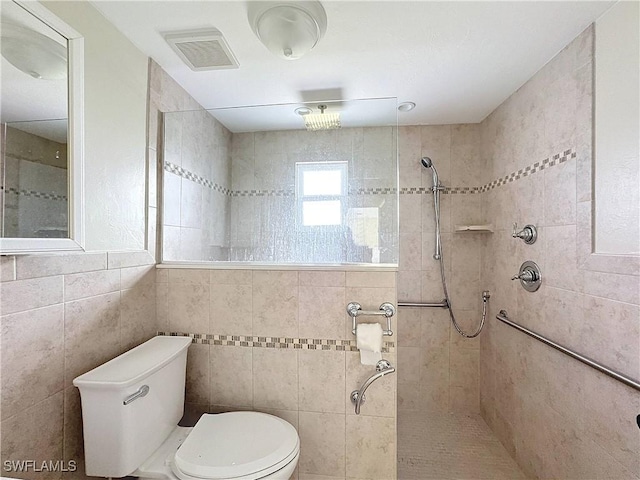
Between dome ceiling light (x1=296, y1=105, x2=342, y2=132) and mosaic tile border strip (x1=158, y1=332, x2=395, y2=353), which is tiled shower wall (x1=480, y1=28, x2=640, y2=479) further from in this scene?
dome ceiling light (x1=296, y1=105, x2=342, y2=132)

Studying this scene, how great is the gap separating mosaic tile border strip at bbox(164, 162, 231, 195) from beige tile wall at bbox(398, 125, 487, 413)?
55.4 inches

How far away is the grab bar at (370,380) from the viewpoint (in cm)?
146

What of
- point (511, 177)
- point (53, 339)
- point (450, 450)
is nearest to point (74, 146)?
point (53, 339)

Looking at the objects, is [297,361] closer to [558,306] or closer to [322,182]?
[322,182]

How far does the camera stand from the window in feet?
5.57

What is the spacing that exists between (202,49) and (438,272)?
7.05 feet

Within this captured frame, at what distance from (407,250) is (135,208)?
1.90 meters

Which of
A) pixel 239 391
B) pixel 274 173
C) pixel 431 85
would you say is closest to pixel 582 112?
pixel 431 85

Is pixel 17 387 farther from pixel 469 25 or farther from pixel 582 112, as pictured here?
pixel 582 112

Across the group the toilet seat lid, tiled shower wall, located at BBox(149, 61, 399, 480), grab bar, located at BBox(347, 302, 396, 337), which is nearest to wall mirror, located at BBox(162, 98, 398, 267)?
tiled shower wall, located at BBox(149, 61, 399, 480)

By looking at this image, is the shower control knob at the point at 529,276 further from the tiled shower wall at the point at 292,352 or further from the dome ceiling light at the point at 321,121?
the dome ceiling light at the point at 321,121

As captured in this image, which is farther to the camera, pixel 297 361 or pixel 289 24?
pixel 297 361

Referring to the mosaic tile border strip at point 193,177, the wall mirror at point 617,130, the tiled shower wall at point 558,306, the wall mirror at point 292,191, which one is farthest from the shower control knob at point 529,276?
the mosaic tile border strip at point 193,177
